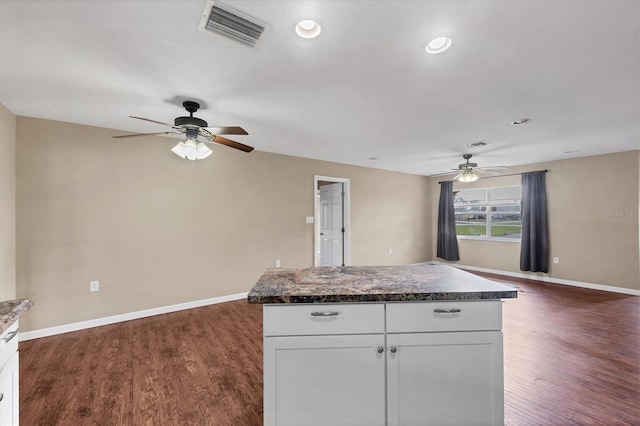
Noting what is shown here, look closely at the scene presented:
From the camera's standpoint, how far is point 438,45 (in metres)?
1.71

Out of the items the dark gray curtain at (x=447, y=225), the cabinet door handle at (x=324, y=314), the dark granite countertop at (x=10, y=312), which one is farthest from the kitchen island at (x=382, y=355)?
the dark gray curtain at (x=447, y=225)

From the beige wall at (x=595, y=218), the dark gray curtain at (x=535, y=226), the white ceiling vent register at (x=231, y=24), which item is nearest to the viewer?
the white ceiling vent register at (x=231, y=24)

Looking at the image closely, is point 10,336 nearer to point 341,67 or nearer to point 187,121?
point 187,121

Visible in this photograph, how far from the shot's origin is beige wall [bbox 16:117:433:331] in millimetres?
2930

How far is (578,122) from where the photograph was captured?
3.04m

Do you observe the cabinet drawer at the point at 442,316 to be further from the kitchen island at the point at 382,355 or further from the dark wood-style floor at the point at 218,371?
the dark wood-style floor at the point at 218,371

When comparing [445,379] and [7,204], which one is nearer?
[445,379]

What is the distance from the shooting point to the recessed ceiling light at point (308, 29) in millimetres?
1512

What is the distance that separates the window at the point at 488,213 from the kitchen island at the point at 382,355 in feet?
17.7

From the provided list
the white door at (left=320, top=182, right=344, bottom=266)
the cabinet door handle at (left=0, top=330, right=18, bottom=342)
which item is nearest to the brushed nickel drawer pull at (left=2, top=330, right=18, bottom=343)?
the cabinet door handle at (left=0, top=330, right=18, bottom=342)

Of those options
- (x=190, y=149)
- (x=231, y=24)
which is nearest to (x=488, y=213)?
(x=190, y=149)

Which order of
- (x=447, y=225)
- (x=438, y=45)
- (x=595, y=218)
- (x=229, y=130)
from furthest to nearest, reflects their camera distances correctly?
(x=447, y=225)
(x=595, y=218)
(x=229, y=130)
(x=438, y=45)

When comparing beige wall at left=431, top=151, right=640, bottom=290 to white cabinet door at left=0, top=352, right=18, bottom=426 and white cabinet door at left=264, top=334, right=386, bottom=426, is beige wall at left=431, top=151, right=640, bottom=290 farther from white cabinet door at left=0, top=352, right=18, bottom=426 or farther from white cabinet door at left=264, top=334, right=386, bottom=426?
white cabinet door at left=0, top=352, right=18, bottom=426

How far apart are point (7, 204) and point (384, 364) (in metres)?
3.73
